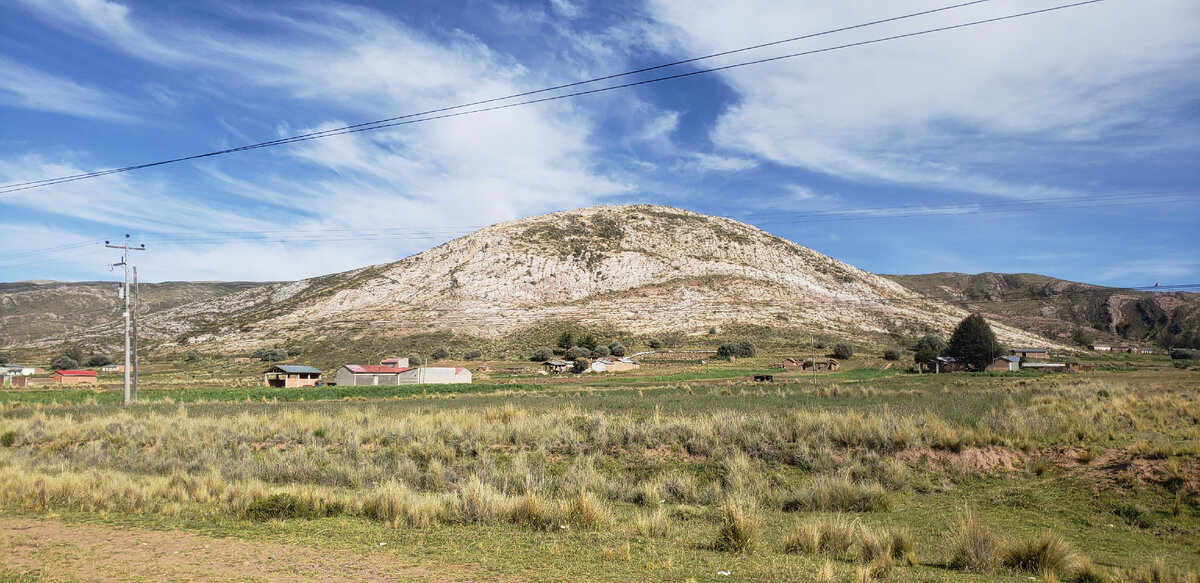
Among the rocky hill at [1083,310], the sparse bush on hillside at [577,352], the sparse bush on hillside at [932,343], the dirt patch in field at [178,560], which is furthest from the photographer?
the rocky hill at [1083,310]

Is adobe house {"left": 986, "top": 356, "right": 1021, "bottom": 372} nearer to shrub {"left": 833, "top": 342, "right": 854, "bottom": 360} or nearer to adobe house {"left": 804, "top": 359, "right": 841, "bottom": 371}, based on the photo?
shrub {"left": 833, "top": 342, "right": 854, "bottom": 360}

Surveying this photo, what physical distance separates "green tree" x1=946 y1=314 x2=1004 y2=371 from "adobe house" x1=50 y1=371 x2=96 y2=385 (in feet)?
320

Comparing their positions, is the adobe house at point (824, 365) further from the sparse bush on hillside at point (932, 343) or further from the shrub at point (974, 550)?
the shrub at point (974, 550)

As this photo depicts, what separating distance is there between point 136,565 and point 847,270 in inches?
5254

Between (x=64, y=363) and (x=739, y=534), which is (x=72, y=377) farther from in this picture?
(x=739, y=534)

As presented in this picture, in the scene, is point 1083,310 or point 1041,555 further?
point 1083,310

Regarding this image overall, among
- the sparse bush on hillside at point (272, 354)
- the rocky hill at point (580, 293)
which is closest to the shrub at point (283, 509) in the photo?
the sparse bush on hillside at point (272, 354)

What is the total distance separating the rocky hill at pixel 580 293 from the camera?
332 feet

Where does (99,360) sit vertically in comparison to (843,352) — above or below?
above

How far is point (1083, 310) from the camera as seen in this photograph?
160 metres

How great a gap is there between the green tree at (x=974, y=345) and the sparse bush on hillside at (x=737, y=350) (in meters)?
24.6

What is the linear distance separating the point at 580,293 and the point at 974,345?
6140 cm

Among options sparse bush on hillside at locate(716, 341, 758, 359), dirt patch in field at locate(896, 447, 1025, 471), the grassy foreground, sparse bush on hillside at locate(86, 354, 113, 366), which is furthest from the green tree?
sparse bush on hillside at locate(86, 354, 113, 366)


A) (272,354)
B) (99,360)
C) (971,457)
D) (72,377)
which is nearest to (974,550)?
(971,457)
